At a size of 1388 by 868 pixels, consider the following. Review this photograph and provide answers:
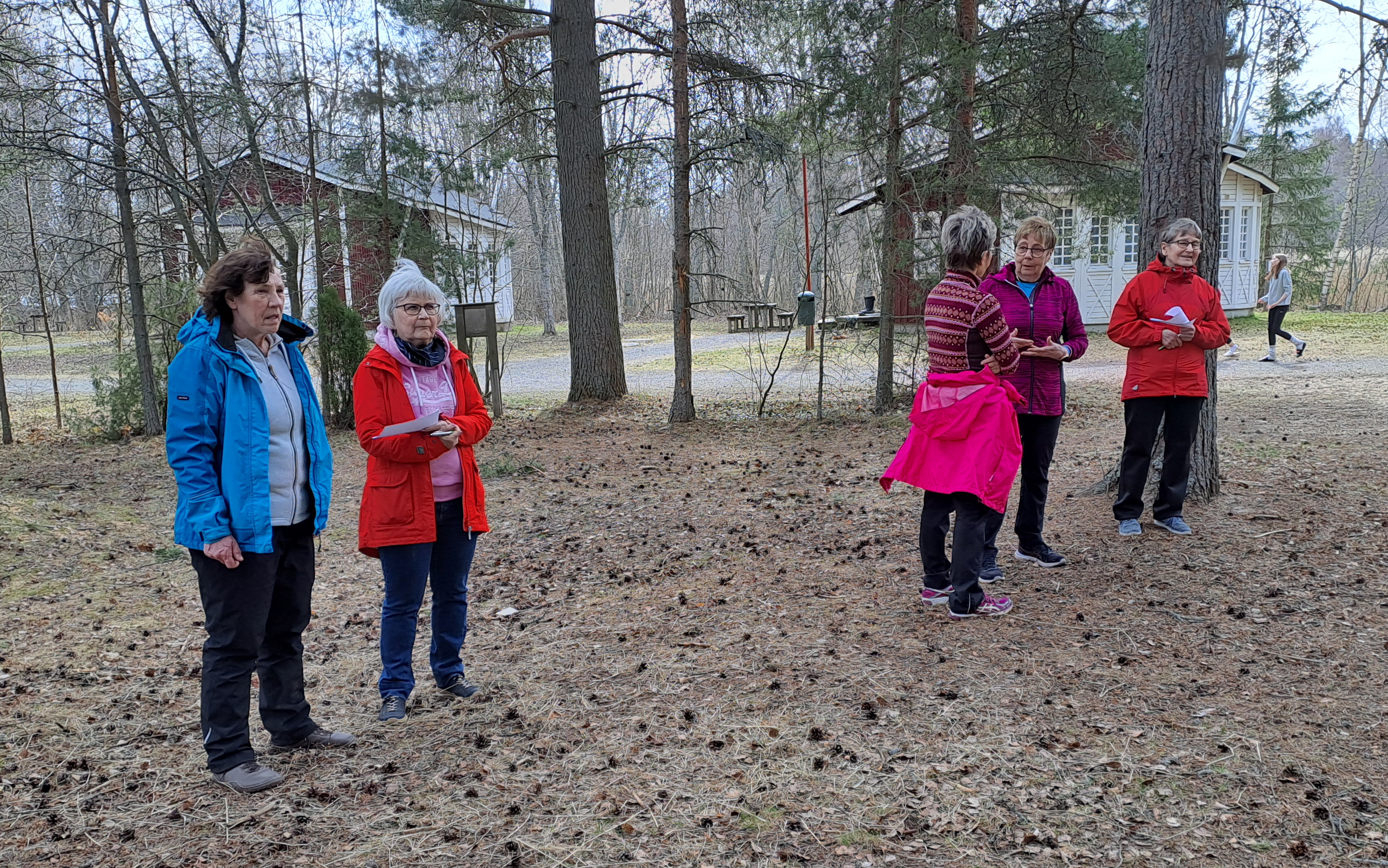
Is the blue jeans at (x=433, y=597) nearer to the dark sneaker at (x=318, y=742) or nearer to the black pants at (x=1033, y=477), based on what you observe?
the dark sneaker at (x=318, y=742)

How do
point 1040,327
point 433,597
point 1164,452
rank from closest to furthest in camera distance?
point 433,597 < point 1040,327 < point 1164,452

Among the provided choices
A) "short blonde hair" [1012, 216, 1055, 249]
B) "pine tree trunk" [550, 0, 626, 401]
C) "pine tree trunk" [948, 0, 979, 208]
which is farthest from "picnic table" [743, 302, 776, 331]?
"short blonde hair" [1012, 216, 1055, 249]

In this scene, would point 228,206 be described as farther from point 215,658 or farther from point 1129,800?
point 1129,800

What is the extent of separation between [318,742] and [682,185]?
27.2 feet

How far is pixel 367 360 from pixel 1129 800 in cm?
301

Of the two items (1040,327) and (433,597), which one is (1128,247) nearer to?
(1040,327)

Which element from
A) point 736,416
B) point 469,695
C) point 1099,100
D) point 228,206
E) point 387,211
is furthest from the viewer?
point 228,206

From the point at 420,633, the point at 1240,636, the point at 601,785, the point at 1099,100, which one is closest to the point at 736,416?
the point at 1099,100

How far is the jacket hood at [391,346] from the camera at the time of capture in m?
3.52

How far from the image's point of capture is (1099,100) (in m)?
9.88

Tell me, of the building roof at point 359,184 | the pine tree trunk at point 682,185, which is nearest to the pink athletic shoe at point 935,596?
the pine tree trunk at point 682,185

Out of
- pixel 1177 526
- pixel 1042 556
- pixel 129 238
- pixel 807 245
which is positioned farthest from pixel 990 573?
pixel 807 245

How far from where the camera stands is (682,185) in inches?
418

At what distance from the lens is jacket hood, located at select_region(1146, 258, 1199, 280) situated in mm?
5070
